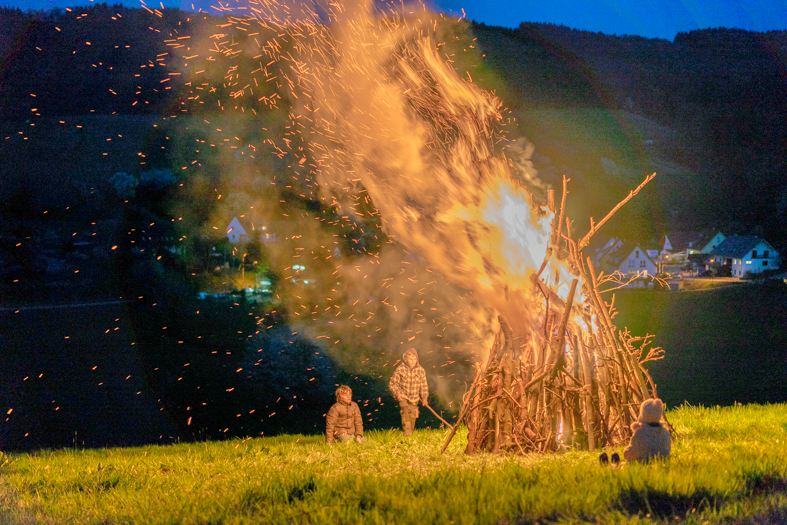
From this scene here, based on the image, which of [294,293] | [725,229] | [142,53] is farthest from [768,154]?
[142,53]

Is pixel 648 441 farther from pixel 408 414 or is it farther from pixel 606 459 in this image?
pixel 408 414

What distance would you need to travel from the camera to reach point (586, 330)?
20.4 ft

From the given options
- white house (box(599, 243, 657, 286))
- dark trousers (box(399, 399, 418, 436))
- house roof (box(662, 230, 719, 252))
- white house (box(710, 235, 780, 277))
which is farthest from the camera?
white house (box(599, 243, 657, 286))

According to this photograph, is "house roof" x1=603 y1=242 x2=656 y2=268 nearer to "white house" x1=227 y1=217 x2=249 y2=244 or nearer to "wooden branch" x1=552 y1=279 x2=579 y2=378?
"white house" x1=227 y1=217 x2=249 y2=244

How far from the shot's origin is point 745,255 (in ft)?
81.2

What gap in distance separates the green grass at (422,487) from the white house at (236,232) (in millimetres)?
19231

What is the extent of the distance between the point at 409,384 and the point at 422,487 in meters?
4.68

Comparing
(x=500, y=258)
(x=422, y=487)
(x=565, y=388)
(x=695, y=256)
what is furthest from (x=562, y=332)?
(x=695, y=256)

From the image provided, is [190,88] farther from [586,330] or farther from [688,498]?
[688,498]

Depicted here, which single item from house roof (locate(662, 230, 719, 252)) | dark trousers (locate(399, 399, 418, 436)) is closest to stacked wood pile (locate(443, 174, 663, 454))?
dark trousers (locate(399, 399, 418, 436))

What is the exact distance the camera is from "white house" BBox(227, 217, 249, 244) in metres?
25.6

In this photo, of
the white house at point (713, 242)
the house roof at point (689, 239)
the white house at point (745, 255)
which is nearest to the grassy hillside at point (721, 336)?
the white house at point (745, 255)

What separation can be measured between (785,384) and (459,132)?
2363cm

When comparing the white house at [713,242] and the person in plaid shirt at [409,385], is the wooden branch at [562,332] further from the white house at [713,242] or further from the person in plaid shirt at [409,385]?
the white house at [713,242]
